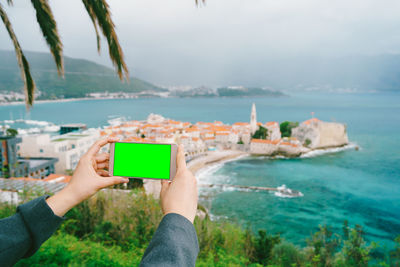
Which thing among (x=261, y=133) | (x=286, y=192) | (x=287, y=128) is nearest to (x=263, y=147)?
(x=261, y=133)

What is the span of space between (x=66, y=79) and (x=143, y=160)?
183ft

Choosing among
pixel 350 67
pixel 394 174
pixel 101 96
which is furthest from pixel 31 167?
pixel 350 67

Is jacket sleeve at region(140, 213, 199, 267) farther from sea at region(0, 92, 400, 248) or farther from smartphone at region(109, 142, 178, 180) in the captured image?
sea at region(0, 92, 400, 248)

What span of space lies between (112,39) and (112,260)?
163 centimetres

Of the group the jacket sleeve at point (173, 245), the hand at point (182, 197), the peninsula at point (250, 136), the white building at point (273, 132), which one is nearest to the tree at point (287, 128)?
the peninsula at point (250, 136)

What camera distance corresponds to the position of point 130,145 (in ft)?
2.83

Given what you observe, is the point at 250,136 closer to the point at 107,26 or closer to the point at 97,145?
the point at 107,26

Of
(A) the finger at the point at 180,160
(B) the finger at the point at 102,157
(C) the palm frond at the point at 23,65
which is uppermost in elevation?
(C) the palm frond at the point at 23,65

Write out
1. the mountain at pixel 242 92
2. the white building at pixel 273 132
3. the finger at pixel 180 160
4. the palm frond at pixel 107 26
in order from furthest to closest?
the mountain at pixel 242 92 < the white building at pixel 273 132 < the palm frond at pixel 107 26 < the finger at pixel 180 160

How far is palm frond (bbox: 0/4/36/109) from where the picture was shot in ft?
6.47

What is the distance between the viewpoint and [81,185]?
77 cm

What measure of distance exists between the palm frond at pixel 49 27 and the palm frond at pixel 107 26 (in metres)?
0.37

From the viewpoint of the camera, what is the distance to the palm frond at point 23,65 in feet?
6.47

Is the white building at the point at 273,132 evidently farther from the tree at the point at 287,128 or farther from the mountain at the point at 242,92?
the mountain at the point at 242,92
